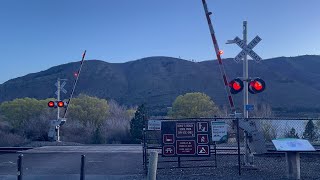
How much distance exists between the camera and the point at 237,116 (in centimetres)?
1644

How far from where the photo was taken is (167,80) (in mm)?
115062

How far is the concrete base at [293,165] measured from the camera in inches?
577

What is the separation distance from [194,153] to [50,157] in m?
8.15

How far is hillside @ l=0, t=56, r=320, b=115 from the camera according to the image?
301 ft

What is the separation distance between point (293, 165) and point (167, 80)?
100m

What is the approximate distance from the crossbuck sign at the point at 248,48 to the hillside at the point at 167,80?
6373 centimetres

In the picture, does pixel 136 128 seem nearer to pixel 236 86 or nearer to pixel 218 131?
pixel 236 86

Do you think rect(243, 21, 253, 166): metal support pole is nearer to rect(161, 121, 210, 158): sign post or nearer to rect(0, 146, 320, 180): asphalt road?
rect(0, 146, 320, 180): asphalt road

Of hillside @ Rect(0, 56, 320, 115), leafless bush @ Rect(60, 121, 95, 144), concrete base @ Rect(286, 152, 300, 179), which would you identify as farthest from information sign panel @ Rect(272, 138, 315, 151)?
hillside @ Rect(0, 56, 320, 115)

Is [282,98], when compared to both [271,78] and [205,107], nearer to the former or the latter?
[271,78]

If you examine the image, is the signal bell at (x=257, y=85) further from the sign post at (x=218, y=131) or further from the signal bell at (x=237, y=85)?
the sign post at (x=218, y=131)

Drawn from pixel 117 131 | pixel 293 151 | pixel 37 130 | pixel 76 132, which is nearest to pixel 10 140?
pixel 37 130

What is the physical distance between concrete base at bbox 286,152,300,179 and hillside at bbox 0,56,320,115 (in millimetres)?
65295

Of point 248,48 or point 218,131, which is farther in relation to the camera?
point 248,48
